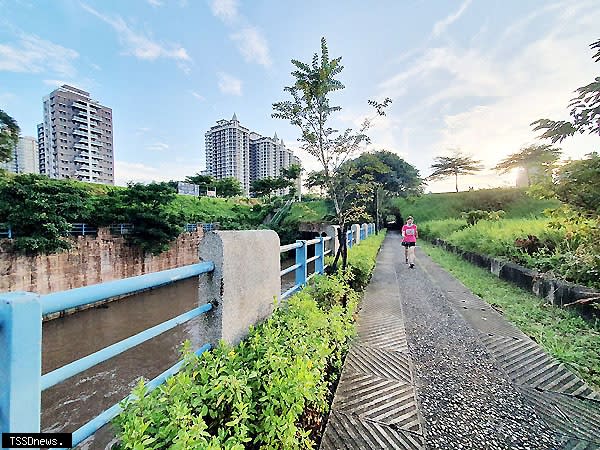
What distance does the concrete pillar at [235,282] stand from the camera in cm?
164

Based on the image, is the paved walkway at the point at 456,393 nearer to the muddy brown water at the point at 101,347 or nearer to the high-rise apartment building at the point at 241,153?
the muddy brown water at the point at 101,347

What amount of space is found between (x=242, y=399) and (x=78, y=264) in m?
14.9

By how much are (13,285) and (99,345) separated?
14.4ft

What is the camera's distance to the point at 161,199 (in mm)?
15844

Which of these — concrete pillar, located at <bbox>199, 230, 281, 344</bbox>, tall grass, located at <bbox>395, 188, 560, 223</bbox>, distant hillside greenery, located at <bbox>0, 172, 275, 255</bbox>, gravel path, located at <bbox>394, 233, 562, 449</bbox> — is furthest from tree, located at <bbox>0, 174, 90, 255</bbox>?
tall grass, located at <bbox>395, 188, 560, 223</bbox>

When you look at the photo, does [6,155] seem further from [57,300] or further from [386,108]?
[57,300]

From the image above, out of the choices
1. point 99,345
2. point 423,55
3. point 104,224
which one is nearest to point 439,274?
point 423,55

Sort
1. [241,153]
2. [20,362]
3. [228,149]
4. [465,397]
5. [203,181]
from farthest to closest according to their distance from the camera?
[241,153] → [228,149] → [203,181] → [465,397] → [20,362]

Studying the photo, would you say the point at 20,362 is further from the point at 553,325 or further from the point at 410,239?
the point at 410,239

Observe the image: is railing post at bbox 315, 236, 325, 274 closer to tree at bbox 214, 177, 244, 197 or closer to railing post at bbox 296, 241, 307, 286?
railing post at bbox 296, 241, 307, 286

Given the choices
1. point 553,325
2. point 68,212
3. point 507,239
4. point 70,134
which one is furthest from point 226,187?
point 553,325

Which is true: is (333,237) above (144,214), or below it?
below

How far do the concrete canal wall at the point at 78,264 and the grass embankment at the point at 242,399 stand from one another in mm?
13267

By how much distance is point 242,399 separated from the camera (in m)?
1.23
